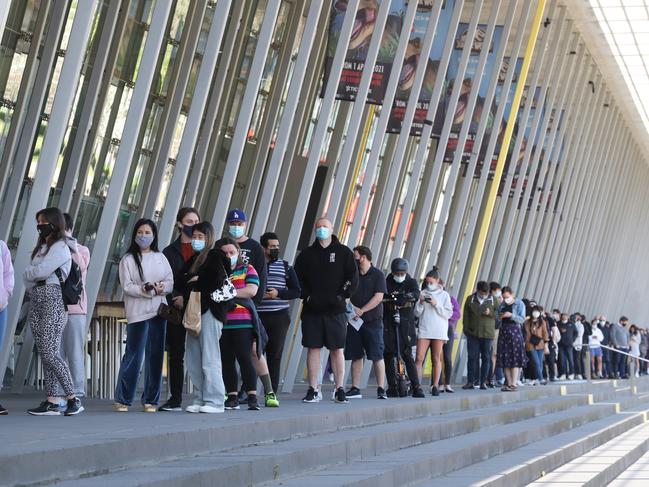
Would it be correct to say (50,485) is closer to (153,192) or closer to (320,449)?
(320,449)

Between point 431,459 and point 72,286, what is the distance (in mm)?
2652

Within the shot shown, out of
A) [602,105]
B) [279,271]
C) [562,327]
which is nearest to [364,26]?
[279,271]

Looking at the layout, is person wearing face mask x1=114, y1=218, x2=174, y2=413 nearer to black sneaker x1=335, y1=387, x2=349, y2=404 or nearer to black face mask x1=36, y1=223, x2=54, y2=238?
black face mask x1=36, y1=223, x2=54, y2=238

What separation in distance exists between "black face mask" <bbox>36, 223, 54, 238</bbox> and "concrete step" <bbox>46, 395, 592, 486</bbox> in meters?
2.06

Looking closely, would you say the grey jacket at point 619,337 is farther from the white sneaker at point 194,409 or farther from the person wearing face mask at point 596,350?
the white sneaker at point 194,409

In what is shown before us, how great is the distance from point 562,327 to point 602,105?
14.6 meters

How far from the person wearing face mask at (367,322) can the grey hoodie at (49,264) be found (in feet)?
Result: 15.8

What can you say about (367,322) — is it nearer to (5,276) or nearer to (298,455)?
(5,276)

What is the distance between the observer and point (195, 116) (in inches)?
491

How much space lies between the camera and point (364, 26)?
16734 millimetres

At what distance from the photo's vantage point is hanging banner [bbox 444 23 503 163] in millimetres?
22891

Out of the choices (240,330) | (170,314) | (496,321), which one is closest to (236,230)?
(240,330)

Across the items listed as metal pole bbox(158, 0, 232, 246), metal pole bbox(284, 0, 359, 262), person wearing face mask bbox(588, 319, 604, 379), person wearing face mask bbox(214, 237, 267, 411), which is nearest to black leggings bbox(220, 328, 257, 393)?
person wearing face mask bbox(214, 237, 267, 411)

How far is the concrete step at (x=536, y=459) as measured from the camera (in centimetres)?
885
